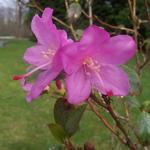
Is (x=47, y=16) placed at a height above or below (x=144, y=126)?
above

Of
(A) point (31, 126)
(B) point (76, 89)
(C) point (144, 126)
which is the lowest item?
(A) point (31, 126)

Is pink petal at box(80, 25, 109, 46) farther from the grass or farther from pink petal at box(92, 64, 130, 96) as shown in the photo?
the grass

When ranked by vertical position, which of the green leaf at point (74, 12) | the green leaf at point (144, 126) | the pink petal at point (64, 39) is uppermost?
the pink petal at point (64, 39)

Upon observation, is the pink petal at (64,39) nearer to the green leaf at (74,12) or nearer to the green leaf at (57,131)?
the green leaf at (57,131)

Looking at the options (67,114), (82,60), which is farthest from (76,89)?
(67,114)

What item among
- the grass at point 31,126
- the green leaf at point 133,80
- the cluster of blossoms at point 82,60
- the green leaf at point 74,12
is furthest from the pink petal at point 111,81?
the grass at point 31,126

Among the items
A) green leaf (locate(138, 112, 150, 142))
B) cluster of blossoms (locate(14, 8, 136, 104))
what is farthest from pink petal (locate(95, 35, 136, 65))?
green leaf (locate(138, 112, 150, 142))

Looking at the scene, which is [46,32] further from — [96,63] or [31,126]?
[31,126]
